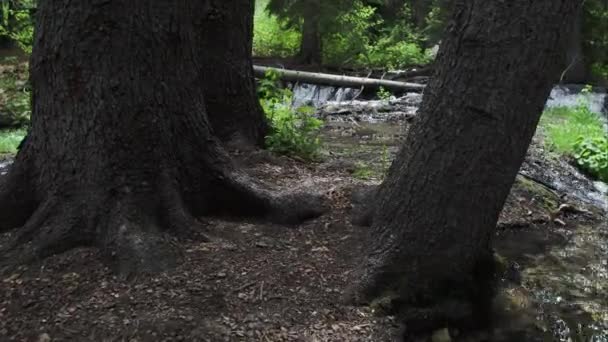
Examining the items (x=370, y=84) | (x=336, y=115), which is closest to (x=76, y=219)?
(x=336, y=115)

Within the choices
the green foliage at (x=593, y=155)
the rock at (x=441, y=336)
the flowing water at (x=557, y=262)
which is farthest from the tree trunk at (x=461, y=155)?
the green foliage at (x=593, y=155)

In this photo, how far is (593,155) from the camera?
8.20 meters

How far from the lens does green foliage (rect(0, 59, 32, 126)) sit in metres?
11.9

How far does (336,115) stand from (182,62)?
8386mm

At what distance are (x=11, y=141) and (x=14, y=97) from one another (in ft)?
13.4

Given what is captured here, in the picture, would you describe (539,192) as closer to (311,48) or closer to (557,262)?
(557,262)

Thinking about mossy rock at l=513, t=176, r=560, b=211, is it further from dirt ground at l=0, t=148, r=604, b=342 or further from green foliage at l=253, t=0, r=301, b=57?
green foliage at l=253, t=0, r=301, b=57

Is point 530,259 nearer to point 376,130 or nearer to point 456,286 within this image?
point 456,286

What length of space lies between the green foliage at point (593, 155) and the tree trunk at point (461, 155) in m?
5.32

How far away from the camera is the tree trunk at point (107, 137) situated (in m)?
3.42

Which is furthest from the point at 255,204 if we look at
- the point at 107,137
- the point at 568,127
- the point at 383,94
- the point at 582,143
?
the point at 383,94

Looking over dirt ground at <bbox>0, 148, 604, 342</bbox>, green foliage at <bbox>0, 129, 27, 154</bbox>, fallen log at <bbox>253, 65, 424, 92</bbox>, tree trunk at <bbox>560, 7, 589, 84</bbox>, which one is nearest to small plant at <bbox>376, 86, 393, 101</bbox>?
fallen log at <bbox>253, 65, 424, 92</bbox>

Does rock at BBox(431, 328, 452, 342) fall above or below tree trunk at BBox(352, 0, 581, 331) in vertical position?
below

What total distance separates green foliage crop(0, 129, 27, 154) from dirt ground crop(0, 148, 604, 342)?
5.47 meters
